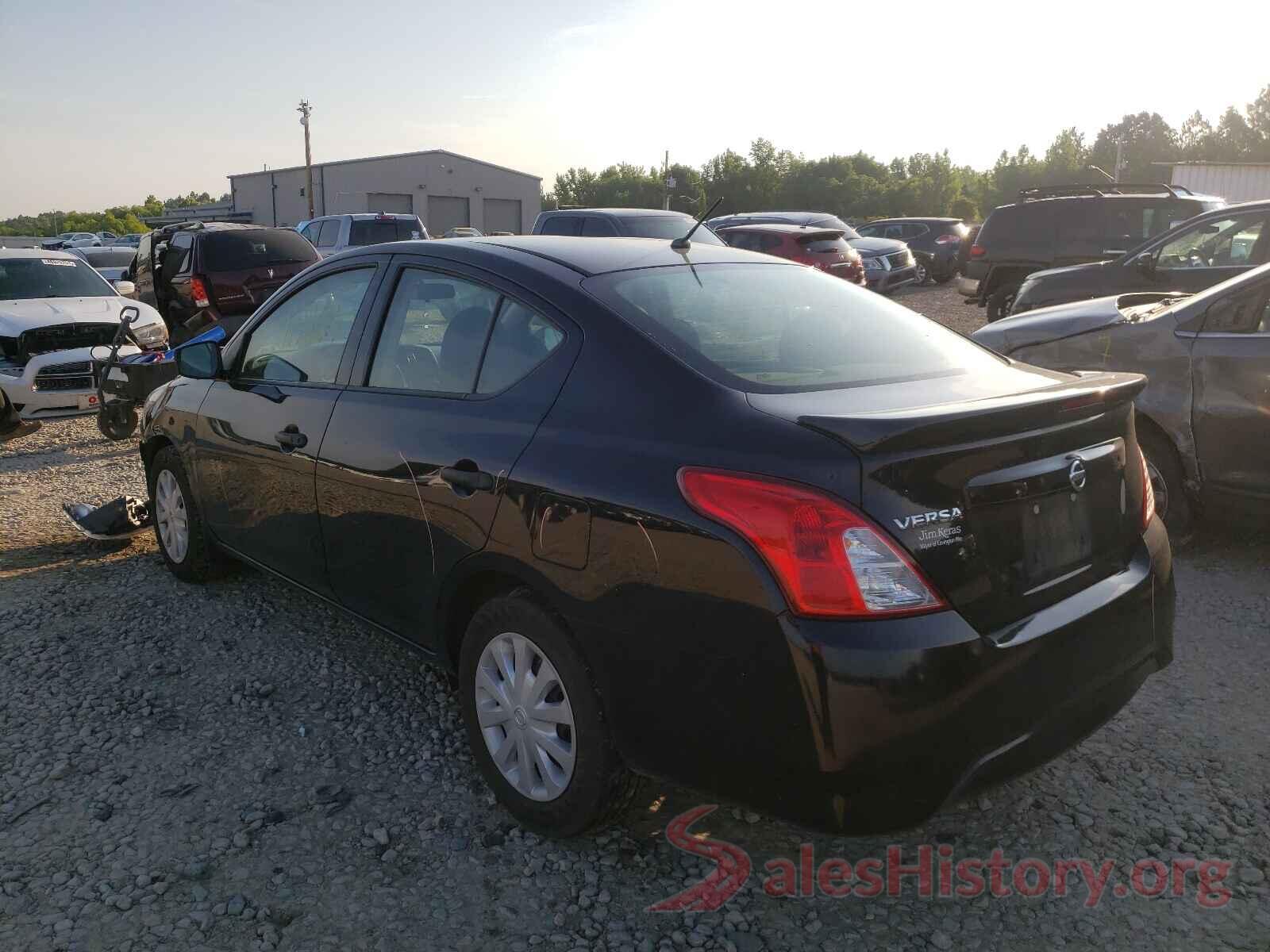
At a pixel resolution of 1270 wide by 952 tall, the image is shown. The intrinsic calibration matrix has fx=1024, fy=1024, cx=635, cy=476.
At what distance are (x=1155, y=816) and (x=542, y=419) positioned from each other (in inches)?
83.4

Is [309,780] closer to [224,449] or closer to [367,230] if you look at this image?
[224,449]

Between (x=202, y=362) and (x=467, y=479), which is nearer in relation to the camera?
(x=467, y=479)

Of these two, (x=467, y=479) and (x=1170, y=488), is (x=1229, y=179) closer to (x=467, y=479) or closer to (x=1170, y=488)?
(x=1170, y=488)

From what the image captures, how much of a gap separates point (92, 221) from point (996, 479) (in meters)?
94.4

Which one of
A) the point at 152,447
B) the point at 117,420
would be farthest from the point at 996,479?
the point at 117,420

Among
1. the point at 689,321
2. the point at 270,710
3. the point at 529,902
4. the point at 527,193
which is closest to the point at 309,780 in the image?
the point at 270,710

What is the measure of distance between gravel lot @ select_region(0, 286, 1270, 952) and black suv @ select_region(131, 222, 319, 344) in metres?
7.95

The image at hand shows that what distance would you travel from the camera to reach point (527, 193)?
190ft

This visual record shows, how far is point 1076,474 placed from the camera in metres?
2.60

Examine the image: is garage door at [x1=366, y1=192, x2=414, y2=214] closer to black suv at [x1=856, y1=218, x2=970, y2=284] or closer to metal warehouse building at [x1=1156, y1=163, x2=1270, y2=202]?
black suv at [x1=856, y1=218, x2=970, y2=284]

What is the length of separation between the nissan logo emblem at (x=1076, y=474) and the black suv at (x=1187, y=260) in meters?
6.30

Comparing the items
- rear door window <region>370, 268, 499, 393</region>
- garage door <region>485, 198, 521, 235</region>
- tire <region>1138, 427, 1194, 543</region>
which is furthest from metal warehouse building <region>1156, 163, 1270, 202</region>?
garage door <region>485, 198, 521, 235</region>

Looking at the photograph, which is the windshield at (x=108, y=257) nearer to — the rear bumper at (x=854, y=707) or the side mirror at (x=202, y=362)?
the side mirror at (x=202, y=362)

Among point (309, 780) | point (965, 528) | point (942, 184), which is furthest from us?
point (942, 184)
